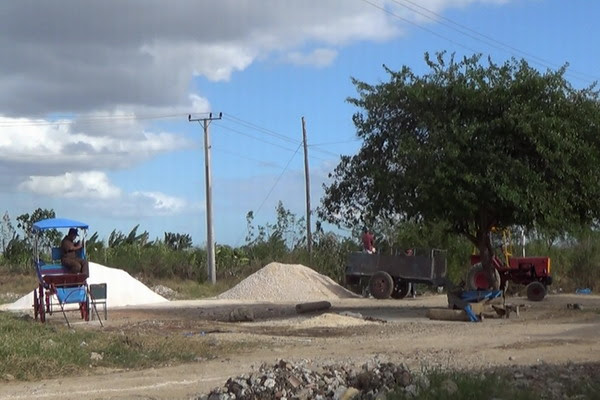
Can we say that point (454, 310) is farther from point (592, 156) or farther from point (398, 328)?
point (592, 156)

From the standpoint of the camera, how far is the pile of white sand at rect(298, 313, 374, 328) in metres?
21.0

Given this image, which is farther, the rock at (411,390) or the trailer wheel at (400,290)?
the trailer wheel at (400,290)

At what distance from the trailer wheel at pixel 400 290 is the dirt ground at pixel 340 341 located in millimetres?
1932

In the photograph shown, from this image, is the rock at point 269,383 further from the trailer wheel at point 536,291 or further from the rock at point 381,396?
the trailer wheel at point 536,291

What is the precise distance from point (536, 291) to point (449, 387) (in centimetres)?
1872

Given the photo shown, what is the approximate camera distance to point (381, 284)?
29078 mm

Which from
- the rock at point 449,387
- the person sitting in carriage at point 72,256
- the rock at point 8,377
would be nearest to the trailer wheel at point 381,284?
the person sitting in carriage at point 72,256

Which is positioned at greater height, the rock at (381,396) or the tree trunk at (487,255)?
the tree trunk at (487,255)

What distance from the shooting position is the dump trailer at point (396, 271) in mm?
27969

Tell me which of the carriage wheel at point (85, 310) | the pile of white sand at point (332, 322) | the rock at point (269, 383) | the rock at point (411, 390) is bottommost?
the rock at point (411, 390)

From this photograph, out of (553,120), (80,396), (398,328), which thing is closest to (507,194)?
(553,120)

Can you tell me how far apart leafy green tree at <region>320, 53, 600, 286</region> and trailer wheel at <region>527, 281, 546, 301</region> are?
4.06 metres

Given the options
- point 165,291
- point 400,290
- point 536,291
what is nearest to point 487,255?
point 536,291

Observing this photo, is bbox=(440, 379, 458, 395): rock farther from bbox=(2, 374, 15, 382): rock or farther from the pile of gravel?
bbox=(2, 374, 15, 382): rock
